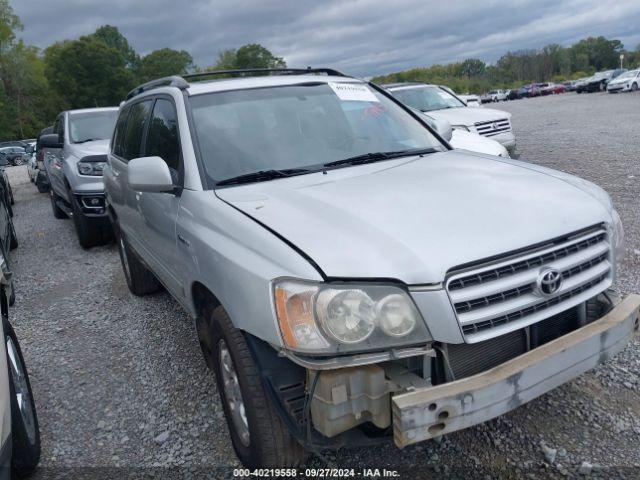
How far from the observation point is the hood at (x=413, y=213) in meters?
2.10

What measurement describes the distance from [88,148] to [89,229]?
126 cm

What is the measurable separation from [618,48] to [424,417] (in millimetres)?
135123

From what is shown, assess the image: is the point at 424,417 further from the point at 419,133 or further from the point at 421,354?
the point at 419,133

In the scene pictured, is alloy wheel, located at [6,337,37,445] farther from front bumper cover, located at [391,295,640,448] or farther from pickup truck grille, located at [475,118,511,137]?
pickup truck grille, located at [475,118,511,137]

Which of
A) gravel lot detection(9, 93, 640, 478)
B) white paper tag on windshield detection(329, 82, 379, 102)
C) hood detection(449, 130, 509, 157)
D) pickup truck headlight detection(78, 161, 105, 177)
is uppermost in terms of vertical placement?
white paper tag on windshield detection(329, 82, 379, 102)

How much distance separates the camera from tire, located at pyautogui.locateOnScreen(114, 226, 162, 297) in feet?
17.1

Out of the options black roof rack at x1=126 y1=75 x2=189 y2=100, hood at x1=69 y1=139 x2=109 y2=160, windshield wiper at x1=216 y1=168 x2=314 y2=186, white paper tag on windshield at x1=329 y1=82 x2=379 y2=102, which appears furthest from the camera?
hood at x1=69 y1=139 x2=109 y2=160

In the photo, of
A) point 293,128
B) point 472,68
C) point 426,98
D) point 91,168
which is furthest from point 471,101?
point 472,68

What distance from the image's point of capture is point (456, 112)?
10633 mm

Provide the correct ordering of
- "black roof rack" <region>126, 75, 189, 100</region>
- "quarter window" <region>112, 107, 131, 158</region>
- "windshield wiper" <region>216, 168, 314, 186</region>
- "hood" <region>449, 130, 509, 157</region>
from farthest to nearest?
"hood" <region>449, 130, 509, 157</region> < "quarter window" <region>112, 107, 131, 158</region> < "black roof rack" <region>126, 75, 189, 100</region> < "windshield wiper" <region>216, 168, 314, 186</region>

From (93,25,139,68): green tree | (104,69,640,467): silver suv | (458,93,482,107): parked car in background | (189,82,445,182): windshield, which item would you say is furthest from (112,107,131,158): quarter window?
(93,25,139,68): green tree

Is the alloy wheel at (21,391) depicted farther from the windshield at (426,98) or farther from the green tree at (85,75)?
the green tree at (85,75)

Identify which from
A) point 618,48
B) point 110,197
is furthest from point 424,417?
point 618,48

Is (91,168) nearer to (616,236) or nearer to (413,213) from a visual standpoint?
(413,213)
